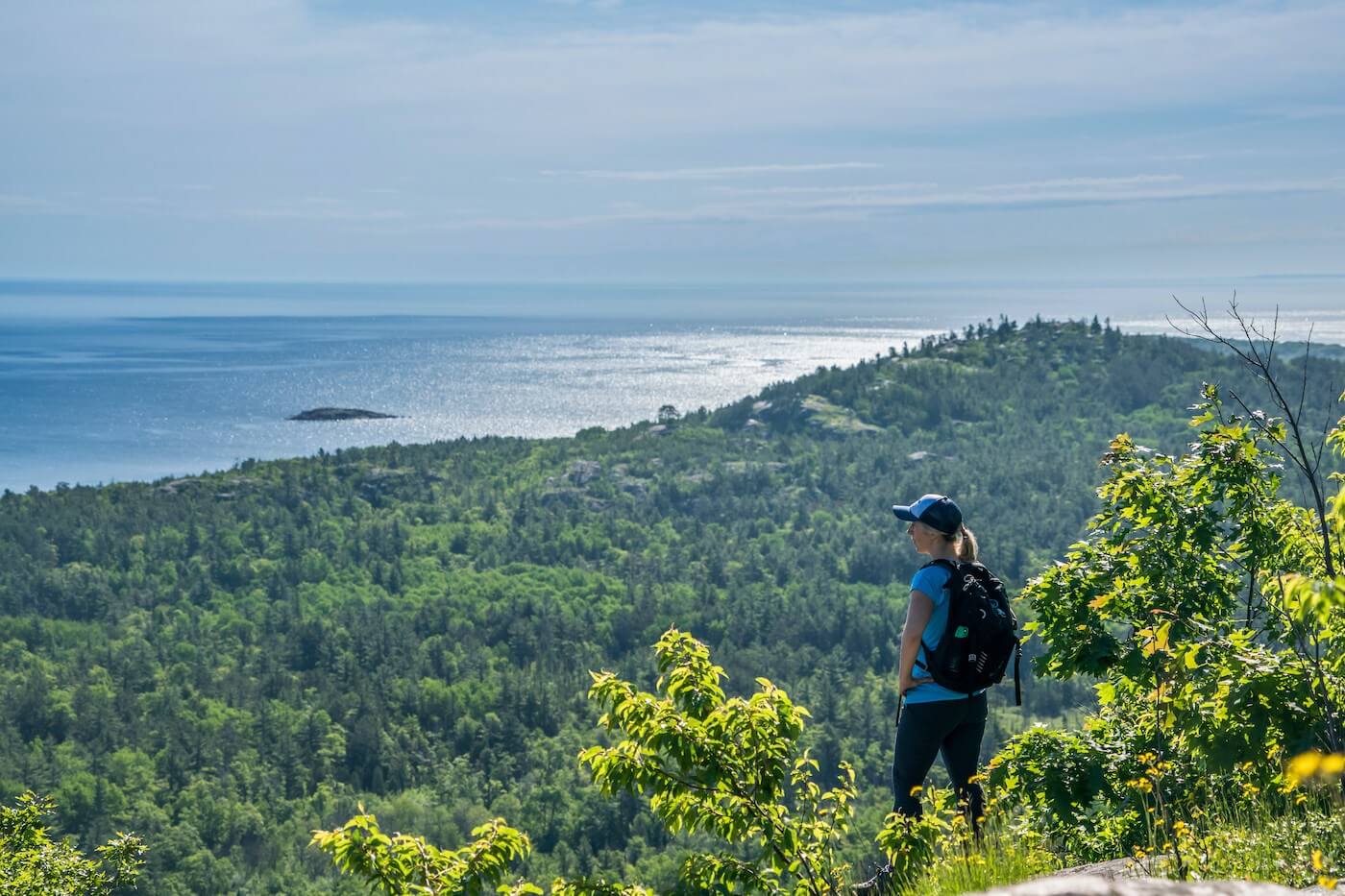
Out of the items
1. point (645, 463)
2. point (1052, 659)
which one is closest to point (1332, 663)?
point (1052, 659)

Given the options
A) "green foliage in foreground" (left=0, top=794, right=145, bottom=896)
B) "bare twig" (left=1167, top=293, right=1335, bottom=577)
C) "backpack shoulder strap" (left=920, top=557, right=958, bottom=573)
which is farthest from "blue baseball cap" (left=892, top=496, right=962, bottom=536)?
"green foliage in foreground" (left=0, top=794, right=145, bottom=896)

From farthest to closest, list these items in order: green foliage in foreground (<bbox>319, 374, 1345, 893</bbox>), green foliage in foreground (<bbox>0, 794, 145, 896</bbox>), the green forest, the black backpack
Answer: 1. green foliage in foreground (<bbox>0, 794, 145, 896</bbox>)
2. the green forest
3. the black backpack
4. green foliage in foreground (<bbox>319, 374, 1345, 893</bbox>)

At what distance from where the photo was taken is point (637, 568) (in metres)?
140

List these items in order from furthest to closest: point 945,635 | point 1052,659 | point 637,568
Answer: point 637,568
point 1052,659
point 945,635

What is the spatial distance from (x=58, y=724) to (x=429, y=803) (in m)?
32.5

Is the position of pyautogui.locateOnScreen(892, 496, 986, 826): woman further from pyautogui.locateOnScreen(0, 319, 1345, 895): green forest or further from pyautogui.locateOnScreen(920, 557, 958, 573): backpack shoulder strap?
pyautogui.locateOnScreen(0, 319, 1345, 895): green forest

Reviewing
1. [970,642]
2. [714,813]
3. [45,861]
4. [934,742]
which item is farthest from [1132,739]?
[45,861]

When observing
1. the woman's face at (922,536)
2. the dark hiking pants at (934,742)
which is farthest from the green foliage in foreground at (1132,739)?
the woman's face at (922,536)

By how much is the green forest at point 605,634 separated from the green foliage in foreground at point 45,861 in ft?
8.73

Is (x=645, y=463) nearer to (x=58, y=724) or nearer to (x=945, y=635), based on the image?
(x=58, y=724)

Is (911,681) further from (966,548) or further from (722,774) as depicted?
(722,774)

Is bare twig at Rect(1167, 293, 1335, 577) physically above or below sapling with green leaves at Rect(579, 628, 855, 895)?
above

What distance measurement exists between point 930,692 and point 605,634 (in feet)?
378

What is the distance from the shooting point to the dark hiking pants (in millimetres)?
Result: 6723
